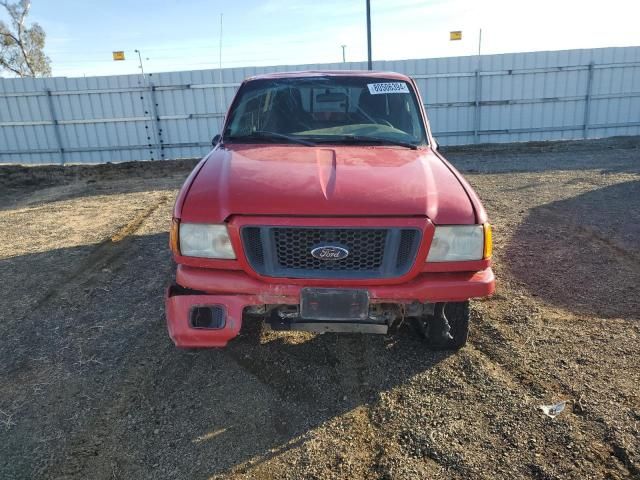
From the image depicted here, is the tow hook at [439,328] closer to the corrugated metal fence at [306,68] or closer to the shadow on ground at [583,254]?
the shadow on ground at [583,254]

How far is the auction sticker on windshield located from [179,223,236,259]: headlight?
2.20 metres

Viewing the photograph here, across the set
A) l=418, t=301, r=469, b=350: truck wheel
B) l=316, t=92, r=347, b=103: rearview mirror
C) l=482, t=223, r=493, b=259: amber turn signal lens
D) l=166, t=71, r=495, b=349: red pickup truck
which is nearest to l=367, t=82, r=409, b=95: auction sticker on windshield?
l=316, t=92, r=347, b=103: rearview mirror

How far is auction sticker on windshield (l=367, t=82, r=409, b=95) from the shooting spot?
13.4 feet

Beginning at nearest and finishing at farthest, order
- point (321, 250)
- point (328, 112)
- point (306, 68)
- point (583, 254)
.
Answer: point (321, 250) → point (328, 112) → point (583, 254) → point (306, 68)

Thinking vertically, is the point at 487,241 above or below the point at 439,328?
above

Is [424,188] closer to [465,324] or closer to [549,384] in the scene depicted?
[465,324]

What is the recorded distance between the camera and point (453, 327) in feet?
10.0

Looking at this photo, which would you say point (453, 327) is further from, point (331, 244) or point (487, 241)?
point (331, 244)

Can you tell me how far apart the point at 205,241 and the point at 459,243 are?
1391 millimetres

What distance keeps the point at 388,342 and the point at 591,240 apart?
349 cm

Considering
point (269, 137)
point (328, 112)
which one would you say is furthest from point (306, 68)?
point (269, 137)

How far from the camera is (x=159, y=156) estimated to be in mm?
13125

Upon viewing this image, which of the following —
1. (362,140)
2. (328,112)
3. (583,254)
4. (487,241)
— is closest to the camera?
(487,241)

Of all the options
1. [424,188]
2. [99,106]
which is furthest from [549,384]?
[99,106]
